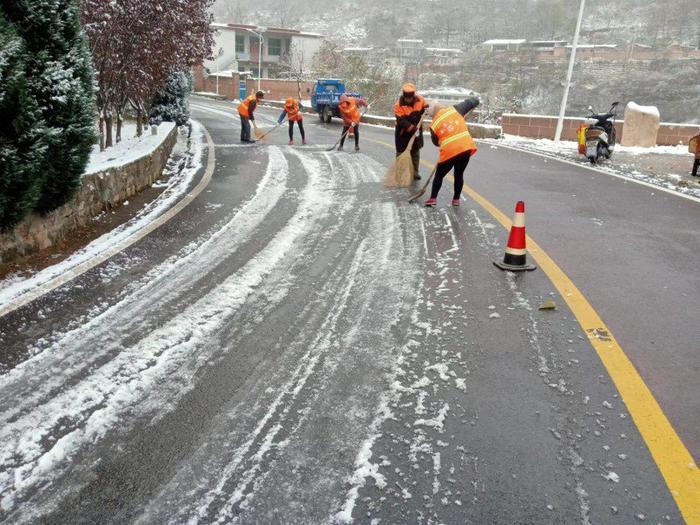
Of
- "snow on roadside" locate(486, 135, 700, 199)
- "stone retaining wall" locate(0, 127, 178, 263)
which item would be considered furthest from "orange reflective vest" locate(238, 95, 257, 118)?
"snow on roadside" locate(486, 135, 700, 199)

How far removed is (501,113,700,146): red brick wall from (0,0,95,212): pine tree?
1530 cm

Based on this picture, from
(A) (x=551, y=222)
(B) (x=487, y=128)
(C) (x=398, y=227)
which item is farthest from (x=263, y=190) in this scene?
(B) (x=487, y=128)

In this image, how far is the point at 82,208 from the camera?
6.06 meters

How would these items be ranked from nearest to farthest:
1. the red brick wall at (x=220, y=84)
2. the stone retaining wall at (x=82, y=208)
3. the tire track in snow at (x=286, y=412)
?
the tire track in snow at (x=286, y=412) → the stone retaining wall at (x=82, y=208) → the red brick wall at (x=220, y=84)

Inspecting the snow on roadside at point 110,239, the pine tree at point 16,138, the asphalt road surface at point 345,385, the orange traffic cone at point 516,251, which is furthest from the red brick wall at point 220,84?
the orange traffic cone at point 516,251

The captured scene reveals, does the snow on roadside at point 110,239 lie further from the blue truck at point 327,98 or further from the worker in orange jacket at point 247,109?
the blue truck at point 327,98

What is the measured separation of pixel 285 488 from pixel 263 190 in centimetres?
652

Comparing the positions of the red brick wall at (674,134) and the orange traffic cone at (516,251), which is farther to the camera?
the red brick wall at (674,134)

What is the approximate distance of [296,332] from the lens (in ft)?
12.2

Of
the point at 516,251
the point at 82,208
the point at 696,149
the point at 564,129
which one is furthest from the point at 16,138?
the point at 564,129

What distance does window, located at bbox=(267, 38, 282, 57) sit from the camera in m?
64.7

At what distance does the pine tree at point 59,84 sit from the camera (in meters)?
4.81

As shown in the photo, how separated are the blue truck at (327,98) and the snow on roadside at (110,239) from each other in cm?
1411

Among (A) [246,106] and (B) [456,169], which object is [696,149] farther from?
(A) [246,106]
